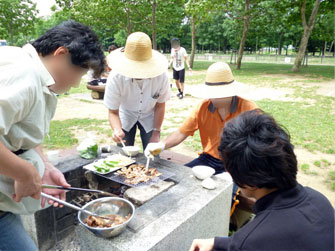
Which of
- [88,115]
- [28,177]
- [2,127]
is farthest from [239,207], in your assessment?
[88,115]

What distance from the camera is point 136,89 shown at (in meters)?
2.98

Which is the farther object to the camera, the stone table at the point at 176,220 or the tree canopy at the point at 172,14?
the tree canopy at the point at 172,14

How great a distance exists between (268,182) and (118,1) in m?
18.6

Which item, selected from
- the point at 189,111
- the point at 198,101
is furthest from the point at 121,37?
the point at 189,111

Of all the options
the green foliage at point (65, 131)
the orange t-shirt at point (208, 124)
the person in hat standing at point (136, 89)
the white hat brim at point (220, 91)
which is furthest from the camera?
the green foliage at point (65, 131)

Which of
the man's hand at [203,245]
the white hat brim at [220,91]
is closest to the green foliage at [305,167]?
the white hat brim at [220,91]

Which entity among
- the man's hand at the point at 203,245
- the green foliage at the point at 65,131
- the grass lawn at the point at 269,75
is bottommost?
the green foliage at the point at 65,131

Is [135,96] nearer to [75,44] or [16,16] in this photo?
[75,44]

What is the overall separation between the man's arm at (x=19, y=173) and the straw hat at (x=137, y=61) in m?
1.50

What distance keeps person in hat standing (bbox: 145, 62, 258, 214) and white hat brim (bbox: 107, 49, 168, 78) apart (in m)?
0.45

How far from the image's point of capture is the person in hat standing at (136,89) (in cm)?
254

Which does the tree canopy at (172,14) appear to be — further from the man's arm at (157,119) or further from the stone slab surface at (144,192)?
the stone slab surface at (144,192)

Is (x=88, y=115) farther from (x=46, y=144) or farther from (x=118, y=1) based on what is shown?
(x=118, y=1)

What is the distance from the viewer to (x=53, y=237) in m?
2.30
